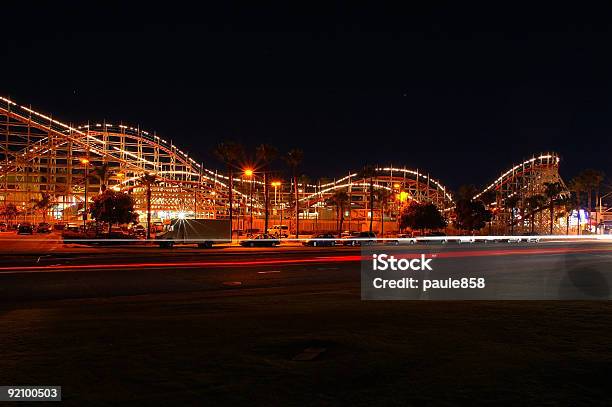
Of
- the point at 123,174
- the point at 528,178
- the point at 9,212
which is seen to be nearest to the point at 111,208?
the point at 123,174

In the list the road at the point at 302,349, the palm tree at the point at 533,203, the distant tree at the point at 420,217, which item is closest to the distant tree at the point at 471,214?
the distant tree at the point at 420,217

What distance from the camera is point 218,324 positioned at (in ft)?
34.4

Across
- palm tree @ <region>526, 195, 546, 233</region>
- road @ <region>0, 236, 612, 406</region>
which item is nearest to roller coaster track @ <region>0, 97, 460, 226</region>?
palm tree @ <region>526, 195, 546, 233</region>

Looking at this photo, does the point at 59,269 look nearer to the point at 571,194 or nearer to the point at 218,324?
the point at 218,324

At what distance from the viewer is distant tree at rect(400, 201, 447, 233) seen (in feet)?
250

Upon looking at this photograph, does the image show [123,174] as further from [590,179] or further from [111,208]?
[590,179]

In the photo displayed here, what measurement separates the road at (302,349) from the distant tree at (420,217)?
62057mm

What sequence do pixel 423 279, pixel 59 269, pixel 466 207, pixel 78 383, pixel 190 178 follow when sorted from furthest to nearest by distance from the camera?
pixel 190 178, pixel 466 207, pixel 59 269, pixel 423 279, pixel 78 383

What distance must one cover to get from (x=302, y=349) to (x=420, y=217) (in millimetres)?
69289

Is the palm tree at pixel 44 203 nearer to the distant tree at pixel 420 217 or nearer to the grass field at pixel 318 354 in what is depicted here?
the distant tree at pixel 420 217

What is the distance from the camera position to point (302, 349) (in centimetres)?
846

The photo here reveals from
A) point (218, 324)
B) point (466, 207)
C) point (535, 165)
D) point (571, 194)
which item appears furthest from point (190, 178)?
point (218, 324)

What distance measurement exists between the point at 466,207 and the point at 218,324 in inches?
2869

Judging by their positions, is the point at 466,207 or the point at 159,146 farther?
the point at 159,146
